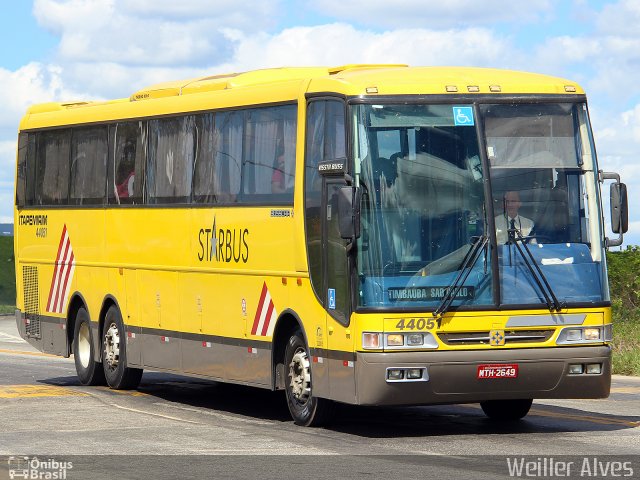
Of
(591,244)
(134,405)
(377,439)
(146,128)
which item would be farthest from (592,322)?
(146,128)

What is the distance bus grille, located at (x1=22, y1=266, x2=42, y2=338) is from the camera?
77.9ft

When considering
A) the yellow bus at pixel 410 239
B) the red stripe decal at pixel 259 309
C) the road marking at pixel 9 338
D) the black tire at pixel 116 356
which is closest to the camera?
the yellow bus at pixel 410 239

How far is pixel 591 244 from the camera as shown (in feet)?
49.7

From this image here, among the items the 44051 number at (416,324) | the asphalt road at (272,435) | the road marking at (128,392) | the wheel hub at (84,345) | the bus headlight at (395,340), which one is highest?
the wheel hub at (84,345)

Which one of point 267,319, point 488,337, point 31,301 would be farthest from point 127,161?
point 488,337

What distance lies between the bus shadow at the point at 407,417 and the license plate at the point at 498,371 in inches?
35.2

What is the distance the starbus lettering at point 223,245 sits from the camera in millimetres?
17297

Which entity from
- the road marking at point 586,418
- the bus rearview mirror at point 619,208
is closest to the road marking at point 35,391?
the road marking at point 586,418

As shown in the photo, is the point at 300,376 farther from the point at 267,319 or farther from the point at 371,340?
the point at 371,340

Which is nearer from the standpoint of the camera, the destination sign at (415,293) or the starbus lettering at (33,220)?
the destination sign at (415,293)

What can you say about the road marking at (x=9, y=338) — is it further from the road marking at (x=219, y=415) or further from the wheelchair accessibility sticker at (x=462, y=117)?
the wheelchair accessibility sticker at (x=462, y=117)

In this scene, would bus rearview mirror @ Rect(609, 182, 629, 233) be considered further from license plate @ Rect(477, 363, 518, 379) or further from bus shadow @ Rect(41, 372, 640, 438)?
bus shadow @ Rect(41, 372, 640, 438)

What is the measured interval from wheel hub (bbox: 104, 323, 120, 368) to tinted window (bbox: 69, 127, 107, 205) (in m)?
1.75

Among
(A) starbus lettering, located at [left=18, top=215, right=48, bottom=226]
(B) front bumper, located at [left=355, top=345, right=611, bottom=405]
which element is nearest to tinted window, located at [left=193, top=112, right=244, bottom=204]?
(B) front bumper, located at [left=355, top=345, right=611, bottom=405]
